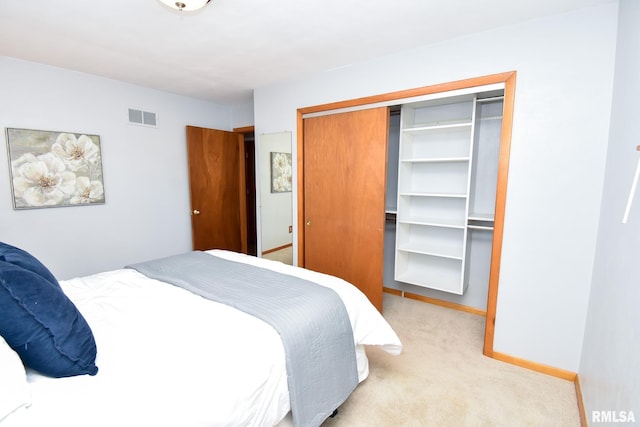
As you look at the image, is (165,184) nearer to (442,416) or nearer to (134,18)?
(134,18)

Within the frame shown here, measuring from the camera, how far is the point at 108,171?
10.5 feet

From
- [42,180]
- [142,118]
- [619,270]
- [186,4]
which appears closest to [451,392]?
[619,270]

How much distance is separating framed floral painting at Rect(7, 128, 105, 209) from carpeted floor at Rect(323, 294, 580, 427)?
3.10m

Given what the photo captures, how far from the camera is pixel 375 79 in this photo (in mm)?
2648

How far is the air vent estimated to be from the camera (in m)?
3.35

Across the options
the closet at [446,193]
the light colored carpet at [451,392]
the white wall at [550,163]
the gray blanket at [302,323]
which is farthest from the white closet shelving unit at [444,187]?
the gray blanket at [302,323]

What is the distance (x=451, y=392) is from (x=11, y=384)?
213cm

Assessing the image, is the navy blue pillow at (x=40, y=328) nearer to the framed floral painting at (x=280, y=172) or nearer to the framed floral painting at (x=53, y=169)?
the framed floral painting at (x=53, y=169)

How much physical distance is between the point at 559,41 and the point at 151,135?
12.7ft

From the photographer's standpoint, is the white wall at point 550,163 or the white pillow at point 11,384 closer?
the white pillow at point 11,384

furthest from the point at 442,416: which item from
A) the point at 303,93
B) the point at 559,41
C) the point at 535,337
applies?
Answer: the point at 303,93

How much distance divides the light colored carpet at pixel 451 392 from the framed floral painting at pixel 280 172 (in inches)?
76.3

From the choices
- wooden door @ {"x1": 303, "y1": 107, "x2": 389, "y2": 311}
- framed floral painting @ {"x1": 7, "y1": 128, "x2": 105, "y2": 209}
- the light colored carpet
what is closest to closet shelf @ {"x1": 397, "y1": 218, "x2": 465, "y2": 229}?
wooden door @ {"x1": 303, "y1": 107, "x2": 389, "y2": 311}

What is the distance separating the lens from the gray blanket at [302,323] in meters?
1.36
